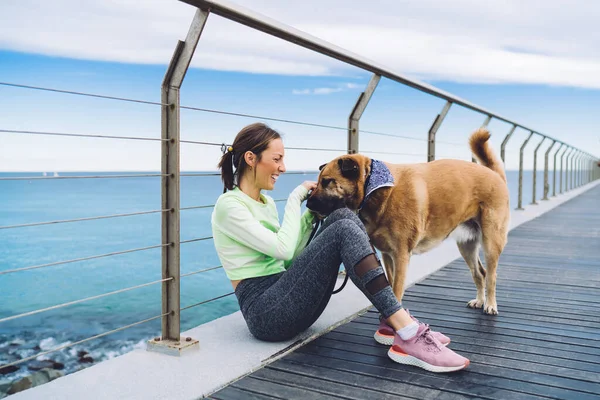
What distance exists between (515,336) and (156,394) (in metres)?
1.65

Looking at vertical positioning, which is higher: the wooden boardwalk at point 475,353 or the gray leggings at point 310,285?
the gray leggings at point 310,285

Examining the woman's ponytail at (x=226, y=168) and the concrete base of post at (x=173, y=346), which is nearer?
the concrete base of post at (x=173, y=346)

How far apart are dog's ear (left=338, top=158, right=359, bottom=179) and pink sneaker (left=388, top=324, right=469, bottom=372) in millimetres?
795

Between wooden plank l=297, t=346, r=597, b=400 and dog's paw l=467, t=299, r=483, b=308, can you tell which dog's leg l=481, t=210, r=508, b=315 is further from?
wooden plank l=297, t=346, r=597, b=400

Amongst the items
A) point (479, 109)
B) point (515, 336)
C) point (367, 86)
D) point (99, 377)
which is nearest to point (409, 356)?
point (515, 336)

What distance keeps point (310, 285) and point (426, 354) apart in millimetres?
511

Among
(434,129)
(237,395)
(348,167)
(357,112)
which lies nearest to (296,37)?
(348,167)

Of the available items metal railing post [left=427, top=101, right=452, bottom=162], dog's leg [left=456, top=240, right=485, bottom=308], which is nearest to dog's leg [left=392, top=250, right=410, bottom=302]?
dog's leg [left=456, top=240, right=485, bottom=308]

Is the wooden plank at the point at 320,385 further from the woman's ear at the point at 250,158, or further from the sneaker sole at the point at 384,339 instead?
the woman's ear at the point at 250,158

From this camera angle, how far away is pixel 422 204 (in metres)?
2.72

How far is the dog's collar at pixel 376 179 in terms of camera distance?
102 inches

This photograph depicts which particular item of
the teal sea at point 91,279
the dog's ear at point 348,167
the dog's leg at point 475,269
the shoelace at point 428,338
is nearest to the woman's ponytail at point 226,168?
the teal sea at point 91,279

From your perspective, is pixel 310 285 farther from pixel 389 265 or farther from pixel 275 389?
pixel 389 265

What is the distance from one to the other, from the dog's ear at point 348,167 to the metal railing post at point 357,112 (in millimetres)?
1034
